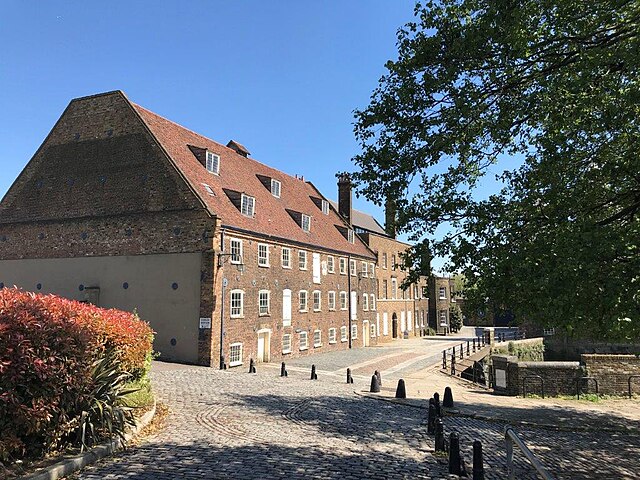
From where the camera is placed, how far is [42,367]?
6.64m

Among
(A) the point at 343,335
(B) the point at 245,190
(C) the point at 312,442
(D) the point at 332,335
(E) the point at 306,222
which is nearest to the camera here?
(C) the point at 312,442

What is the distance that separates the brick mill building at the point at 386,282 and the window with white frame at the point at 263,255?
55.9 feet

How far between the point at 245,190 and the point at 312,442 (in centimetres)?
2154

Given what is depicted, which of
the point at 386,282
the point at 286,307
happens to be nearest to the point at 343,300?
the point at 286,307

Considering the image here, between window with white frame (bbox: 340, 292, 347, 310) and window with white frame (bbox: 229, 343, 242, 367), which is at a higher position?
window with white frame (bbox: 340, 292, 347, 310)

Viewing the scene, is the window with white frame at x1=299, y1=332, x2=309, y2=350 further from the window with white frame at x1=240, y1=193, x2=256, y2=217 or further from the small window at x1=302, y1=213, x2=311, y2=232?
the window with white frame at x1=240, y1=193, x2=256, y2=217

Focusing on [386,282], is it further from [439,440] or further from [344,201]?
[439,440]

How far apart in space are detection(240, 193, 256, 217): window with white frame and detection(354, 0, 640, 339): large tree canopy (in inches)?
620

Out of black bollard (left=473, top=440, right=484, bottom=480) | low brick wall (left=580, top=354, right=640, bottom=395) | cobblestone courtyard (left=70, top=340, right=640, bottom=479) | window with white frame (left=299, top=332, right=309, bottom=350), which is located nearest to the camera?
black bollard (left=473, top=440, right=484, bottom=480)

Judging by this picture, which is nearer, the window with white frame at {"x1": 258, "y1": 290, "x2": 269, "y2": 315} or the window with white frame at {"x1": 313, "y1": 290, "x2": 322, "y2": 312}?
the window with white frame at {"x1": 258, "y1": 290, "x2": 269, "y2": 315}

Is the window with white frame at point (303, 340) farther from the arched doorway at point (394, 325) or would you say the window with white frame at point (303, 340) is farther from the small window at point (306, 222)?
the arched doorway at point (394, 325)

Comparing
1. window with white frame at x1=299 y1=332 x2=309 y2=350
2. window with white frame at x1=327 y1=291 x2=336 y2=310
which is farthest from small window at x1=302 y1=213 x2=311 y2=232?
window with white frame at x1=299 y1=332 x2=309 y2=350

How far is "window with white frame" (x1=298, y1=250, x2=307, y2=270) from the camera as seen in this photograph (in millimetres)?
31406

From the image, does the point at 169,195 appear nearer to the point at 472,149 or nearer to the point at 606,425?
the point at 472,149
